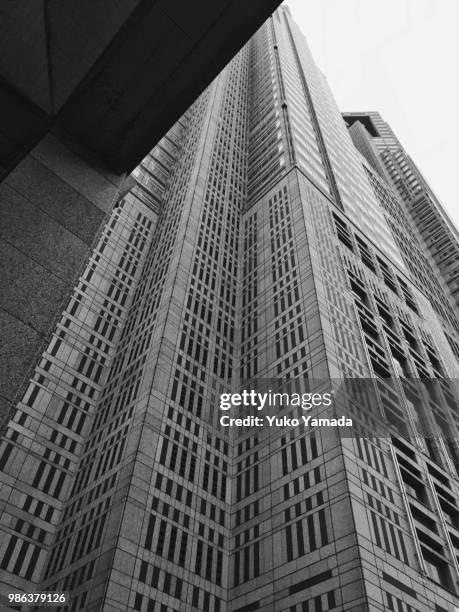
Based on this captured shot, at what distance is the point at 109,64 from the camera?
5.97 metres

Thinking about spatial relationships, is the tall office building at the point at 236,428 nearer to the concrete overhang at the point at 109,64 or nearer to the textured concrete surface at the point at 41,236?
the textured concrete surface at the point at 41,236

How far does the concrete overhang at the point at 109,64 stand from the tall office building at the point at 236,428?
130 feet

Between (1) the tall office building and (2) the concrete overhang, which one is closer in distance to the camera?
(2) the concrete overhang

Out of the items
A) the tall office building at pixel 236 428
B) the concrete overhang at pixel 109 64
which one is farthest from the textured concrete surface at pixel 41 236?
the tall office building at pixel 236 428

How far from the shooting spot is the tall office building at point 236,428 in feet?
144

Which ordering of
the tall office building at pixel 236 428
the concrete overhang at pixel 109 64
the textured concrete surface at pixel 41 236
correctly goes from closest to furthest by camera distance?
the concrete overhang at pixel 109 64 < the textured concrete surface at pixel 41 236 < the tall office building at pixel 236 428

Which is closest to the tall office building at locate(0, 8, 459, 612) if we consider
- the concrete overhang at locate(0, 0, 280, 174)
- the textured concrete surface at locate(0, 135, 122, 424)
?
the textured concrete surface at locate(0, 135, 122, 424)

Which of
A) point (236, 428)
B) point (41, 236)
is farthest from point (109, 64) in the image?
point (236, 428)

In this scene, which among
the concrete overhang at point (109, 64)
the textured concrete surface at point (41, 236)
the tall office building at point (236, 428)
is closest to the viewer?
the concrete overhang at point (109, 64)

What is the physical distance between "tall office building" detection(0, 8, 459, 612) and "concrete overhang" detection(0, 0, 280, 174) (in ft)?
130

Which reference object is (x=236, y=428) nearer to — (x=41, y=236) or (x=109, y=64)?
(x=41, y=236)

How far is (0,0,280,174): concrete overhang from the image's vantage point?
17.6ft

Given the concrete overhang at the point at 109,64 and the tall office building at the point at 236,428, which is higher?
the tall office building at the point at 236,428

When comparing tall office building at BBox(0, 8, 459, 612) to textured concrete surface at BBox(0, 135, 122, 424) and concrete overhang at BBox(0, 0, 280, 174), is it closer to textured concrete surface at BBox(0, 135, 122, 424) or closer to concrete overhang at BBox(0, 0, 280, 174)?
textured concrete surface at BBox(0, 135, 122, 424)
